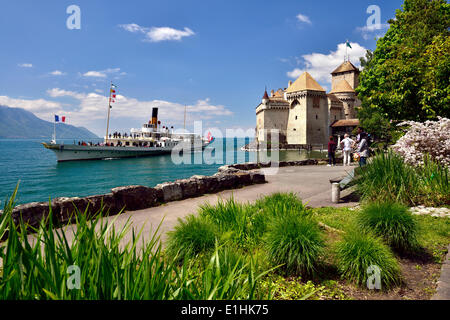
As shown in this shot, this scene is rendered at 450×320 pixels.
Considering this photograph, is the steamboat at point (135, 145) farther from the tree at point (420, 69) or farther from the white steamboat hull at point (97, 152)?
the tree at point (420, 69)

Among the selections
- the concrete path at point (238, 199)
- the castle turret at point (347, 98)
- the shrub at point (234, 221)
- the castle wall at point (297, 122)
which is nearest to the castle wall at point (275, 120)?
the castle wall at point (297, 122)

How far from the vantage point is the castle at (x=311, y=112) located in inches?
2805

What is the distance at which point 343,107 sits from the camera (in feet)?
248

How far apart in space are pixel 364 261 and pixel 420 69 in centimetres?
1386

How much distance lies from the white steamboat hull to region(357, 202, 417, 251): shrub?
55.8 m

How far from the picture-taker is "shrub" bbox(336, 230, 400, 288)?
11.1 ft

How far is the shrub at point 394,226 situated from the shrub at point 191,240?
2657mm

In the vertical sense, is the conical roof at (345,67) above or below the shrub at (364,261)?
above

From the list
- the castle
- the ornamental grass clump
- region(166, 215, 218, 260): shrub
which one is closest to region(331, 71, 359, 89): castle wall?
the castle

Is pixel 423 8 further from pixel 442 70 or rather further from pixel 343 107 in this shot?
pixel 343 107

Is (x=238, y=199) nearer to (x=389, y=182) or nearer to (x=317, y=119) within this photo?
(x=389, y=182)

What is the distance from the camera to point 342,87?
77.1 meters

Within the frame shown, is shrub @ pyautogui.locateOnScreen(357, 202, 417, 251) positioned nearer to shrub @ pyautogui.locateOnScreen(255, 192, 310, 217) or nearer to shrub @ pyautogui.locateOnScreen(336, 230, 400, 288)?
shrub @ pyautogui.locateOnScreen(336, 230, 400, 288)

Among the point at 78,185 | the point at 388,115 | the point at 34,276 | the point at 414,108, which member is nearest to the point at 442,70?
the point at 414,108
